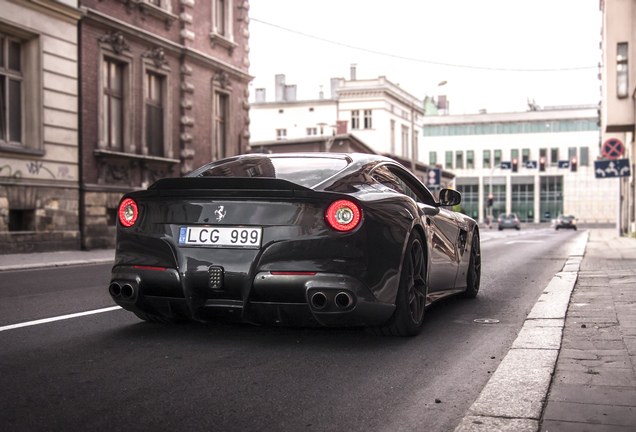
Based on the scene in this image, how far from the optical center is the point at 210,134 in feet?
83.0

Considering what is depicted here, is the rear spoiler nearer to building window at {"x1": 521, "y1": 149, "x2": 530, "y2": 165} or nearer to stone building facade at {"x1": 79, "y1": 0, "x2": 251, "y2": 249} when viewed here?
stone building facade at {"x1": 79, "y1": 0, "x2": 251, "y2": 249}

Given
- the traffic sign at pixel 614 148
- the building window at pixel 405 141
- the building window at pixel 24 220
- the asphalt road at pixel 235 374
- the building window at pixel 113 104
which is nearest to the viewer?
the asphalt road at pixel 235 374

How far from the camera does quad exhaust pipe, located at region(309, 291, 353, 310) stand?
4262 millimetres

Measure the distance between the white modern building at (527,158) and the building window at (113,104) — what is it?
3152 inches

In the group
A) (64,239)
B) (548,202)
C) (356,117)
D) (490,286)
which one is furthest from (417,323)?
(548,202)

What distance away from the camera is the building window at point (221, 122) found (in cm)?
2622

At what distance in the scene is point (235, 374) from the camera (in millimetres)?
3873

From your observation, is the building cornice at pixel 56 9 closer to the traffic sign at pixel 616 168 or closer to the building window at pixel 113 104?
the building window at pixel 113 104

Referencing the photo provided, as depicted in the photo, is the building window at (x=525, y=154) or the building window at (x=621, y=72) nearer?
the building window at (x=621, y=72)

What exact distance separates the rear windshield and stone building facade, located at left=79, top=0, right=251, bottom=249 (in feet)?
45.7

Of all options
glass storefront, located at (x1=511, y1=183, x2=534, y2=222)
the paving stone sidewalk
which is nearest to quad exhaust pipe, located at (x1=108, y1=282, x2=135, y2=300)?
the paving stone sidewalk

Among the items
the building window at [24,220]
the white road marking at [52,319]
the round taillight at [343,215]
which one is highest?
the round taillight at [343,215]

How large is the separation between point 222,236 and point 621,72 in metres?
32.3

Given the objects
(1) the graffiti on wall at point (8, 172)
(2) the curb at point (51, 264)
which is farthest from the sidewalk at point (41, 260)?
(1) the graffiti on wall at point (8, 172)
